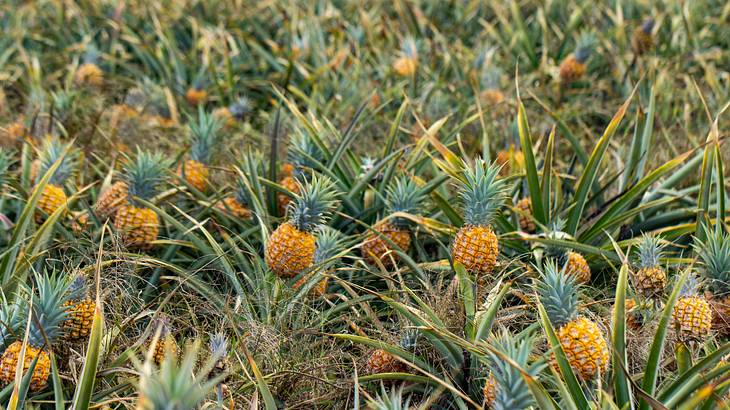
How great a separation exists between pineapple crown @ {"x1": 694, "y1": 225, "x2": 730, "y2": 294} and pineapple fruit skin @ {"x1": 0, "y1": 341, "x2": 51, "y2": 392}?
1.93 m

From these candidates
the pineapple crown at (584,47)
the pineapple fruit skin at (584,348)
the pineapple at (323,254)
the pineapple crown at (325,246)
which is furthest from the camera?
the pineapple crown at (584,47)

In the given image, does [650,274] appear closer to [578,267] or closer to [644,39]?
[578,267]

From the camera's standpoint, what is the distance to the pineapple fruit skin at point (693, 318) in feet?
7.34

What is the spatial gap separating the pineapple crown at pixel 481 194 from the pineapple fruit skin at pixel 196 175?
4.28 ft

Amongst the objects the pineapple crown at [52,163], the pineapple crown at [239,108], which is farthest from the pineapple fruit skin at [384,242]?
the pineapple crown at [239,108]

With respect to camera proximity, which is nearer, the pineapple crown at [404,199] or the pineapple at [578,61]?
the pineapple crown at [404,199]

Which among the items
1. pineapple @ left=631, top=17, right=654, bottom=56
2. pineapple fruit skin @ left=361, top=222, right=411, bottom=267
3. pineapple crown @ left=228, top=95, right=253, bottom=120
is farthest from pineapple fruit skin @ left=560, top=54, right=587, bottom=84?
pineapple fruit skin @ left=361, top=222, right=411, bottom=267

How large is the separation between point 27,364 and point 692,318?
1854 mm

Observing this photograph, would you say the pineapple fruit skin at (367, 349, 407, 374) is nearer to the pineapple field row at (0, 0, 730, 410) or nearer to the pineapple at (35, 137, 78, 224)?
the pineapple field row at (0, 0, 730, 410)

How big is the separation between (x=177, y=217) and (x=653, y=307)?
1.85 metres

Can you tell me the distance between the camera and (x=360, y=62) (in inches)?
196

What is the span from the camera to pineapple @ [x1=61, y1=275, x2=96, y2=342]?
7.47 feet

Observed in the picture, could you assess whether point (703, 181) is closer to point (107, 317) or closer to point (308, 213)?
point (308, 213)

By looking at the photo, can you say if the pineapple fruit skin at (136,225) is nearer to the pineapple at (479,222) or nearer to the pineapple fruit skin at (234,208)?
the pineapple fruit skin at (234,208)
